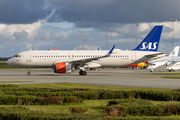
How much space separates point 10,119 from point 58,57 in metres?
37.3

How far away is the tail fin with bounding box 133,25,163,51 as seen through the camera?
51969 mm

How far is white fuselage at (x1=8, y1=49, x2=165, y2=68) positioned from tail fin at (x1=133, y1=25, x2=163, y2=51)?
1.80m

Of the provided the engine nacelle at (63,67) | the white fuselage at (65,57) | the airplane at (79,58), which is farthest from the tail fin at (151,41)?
the engine nacelle at (63,67)

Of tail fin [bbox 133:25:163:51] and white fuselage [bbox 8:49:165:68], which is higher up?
tail fin [bbox 133:25:163:51]

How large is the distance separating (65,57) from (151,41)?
59.5 feet

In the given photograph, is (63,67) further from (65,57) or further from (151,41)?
(151,41)

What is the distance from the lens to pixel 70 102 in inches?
612

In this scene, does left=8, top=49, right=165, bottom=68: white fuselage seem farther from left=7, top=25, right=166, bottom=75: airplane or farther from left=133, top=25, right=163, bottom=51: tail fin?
left=133, top=25, right=163, bottom=51: tail fin

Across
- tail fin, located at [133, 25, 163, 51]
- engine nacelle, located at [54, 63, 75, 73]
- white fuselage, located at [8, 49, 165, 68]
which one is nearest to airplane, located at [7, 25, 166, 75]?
white fuselage, located at [8, 49, 165, 68]

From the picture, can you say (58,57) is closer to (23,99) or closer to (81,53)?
(81,53)

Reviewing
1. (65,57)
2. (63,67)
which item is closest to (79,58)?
(65,57)

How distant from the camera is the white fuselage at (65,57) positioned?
4722cm

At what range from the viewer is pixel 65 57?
48000 mm

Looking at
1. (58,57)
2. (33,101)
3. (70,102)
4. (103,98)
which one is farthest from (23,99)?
(58,57)
